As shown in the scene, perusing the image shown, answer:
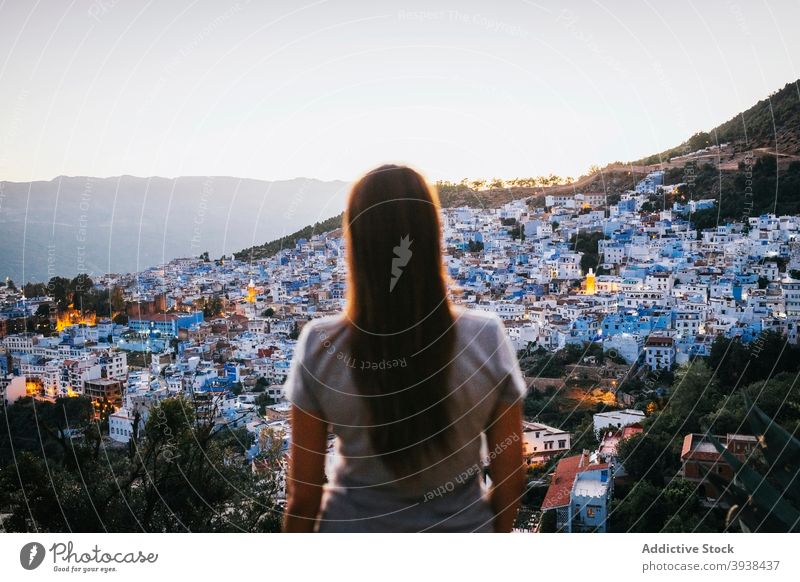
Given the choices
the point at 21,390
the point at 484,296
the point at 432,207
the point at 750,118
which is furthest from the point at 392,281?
the point at 750,118

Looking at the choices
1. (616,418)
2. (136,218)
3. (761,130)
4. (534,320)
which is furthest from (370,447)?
(761,130)

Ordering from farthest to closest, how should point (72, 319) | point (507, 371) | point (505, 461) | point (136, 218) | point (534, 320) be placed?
point (534, 320)
point (72, 319)
point (136, 218)
point (505, 461)
point (507, 371)

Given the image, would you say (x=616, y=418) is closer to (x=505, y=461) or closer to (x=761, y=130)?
(x=761, y=130)

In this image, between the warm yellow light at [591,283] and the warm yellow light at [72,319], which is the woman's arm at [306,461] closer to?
the warm yellow light at [72,319]

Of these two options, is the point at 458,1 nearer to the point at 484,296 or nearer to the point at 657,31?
the point at 657,31

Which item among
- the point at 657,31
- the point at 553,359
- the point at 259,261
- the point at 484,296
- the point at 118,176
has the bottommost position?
the point at 553,359
